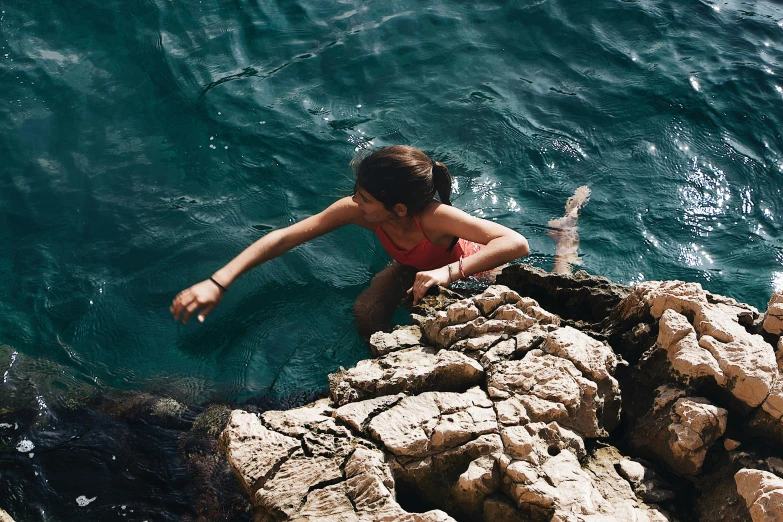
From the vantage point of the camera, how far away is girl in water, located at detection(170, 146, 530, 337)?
442 cm

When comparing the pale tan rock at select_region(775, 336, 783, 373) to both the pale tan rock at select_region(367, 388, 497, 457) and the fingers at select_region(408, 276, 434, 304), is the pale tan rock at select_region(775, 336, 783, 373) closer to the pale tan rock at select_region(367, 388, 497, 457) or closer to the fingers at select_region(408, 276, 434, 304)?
the pale tan rock at select_region(367, 388, 497, 457)

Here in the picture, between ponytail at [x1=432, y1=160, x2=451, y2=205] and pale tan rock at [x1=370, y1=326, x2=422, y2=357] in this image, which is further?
ponytail at [x1=432, y1=160, x2=451, y2=205]

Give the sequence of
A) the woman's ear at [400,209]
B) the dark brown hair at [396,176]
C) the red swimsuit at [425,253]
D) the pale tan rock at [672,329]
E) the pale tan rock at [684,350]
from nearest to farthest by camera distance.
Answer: the pale tan rock at [684,350]
the pale tan rock at [672,329]
the dark brown hair at [396,176]
the woman's ear at [400,209]
the red swimsuit at [425,253]

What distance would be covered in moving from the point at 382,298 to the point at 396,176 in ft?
3.71

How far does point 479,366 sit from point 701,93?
5577 mm

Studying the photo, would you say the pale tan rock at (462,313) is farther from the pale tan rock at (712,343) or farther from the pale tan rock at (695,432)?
the pale tan rock at (695,432)

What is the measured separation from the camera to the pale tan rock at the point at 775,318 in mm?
3283

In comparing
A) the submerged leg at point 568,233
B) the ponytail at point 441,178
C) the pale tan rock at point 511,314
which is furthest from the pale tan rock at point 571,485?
the submerged leg at point 568,233

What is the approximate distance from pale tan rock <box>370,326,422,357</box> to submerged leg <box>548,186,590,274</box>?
2.36m

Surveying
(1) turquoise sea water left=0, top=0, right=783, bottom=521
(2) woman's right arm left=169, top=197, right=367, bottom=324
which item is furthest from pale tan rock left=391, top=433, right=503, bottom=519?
(2) woman's right arm left=169, top=197, right=367, bottom=324

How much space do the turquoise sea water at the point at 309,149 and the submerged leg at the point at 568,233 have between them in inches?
3.6

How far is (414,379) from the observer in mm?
3295

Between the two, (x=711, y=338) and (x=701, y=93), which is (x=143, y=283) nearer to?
(x=711, y=338)

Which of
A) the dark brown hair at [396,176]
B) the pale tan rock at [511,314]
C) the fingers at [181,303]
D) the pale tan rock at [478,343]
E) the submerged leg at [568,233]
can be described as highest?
the dark brown hair at [396,176]
